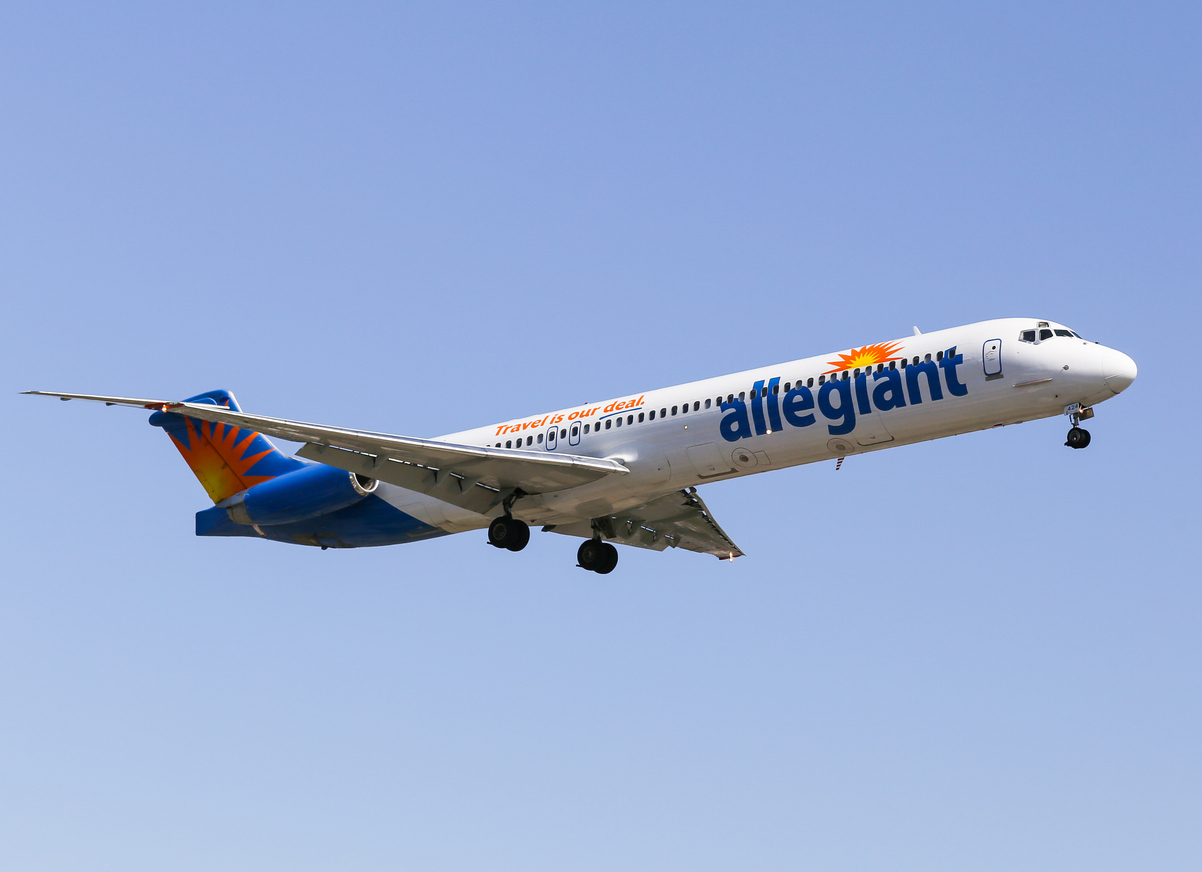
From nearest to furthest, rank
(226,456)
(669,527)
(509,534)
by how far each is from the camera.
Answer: (509,534)
(669,527)
(226,456)

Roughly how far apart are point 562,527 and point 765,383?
711 centimetres

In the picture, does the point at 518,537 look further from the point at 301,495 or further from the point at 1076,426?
the point at 1076,426

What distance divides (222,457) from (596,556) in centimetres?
899

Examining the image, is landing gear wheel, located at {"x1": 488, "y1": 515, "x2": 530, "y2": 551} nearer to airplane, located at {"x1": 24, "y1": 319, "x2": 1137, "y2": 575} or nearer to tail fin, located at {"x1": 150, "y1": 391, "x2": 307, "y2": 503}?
airplane, located at {"x1": 24, "y1": 319, "x2": 1137, "y2": 575}

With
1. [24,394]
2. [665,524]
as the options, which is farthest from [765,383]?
[24,394]

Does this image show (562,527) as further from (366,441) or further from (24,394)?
(24,394)

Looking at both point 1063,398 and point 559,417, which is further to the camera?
point 559,417

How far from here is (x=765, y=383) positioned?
27578 mm

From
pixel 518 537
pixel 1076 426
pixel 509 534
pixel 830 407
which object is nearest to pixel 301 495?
pixel 509 534

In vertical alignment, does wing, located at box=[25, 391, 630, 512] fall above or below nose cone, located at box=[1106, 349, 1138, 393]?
below

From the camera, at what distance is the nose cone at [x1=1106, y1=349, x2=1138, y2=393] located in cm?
2533

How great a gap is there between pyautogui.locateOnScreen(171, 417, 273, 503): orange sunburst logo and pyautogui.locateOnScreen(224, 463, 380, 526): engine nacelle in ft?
1.80

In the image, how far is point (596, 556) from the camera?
32750mm

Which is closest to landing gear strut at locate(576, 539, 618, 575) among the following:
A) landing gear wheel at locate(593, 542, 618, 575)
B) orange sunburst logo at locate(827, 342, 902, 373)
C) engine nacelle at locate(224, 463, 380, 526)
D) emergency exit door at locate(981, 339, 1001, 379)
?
landing gear wheel at locate(593, 542, 618, 575)
